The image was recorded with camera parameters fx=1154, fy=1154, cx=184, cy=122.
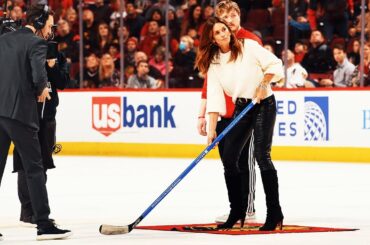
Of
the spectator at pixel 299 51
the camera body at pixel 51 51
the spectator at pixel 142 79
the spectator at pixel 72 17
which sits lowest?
the spectator at pixel 142 79

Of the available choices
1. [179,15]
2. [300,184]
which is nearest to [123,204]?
[300,184]

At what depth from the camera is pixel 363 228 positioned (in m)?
7.38

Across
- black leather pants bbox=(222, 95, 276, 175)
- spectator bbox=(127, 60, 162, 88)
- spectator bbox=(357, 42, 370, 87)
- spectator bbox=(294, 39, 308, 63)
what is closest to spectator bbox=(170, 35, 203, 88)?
spectator bbox=(127, 60, 162, 88)

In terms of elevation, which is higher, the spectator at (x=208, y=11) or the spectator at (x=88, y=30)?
the spectator at (x=208, y=11)

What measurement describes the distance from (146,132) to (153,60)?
125 centimetres

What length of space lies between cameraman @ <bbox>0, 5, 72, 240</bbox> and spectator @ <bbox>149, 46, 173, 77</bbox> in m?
9.52

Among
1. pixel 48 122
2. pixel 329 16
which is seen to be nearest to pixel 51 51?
pixel 48 122

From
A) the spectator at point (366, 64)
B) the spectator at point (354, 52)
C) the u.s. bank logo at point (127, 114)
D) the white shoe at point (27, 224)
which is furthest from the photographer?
the u.s. bank logo at point (127, 114)

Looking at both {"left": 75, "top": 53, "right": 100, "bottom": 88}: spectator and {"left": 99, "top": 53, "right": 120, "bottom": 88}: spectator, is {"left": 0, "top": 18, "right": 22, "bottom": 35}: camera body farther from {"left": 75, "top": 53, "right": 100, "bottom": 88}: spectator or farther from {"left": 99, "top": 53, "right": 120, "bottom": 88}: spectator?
{"left": 75, "top": 53, "right": 100, "bottom": 88}: spectator

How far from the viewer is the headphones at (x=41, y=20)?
6828mm

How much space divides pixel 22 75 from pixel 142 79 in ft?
32.2

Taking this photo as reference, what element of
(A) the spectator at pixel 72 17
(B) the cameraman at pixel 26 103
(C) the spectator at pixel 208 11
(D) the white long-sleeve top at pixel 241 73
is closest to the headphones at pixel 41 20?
(B) the cameraman at pixel 26 103

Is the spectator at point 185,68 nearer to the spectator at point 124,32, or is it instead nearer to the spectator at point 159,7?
the spectator at point 159,7

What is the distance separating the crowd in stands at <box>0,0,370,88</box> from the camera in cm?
1506
